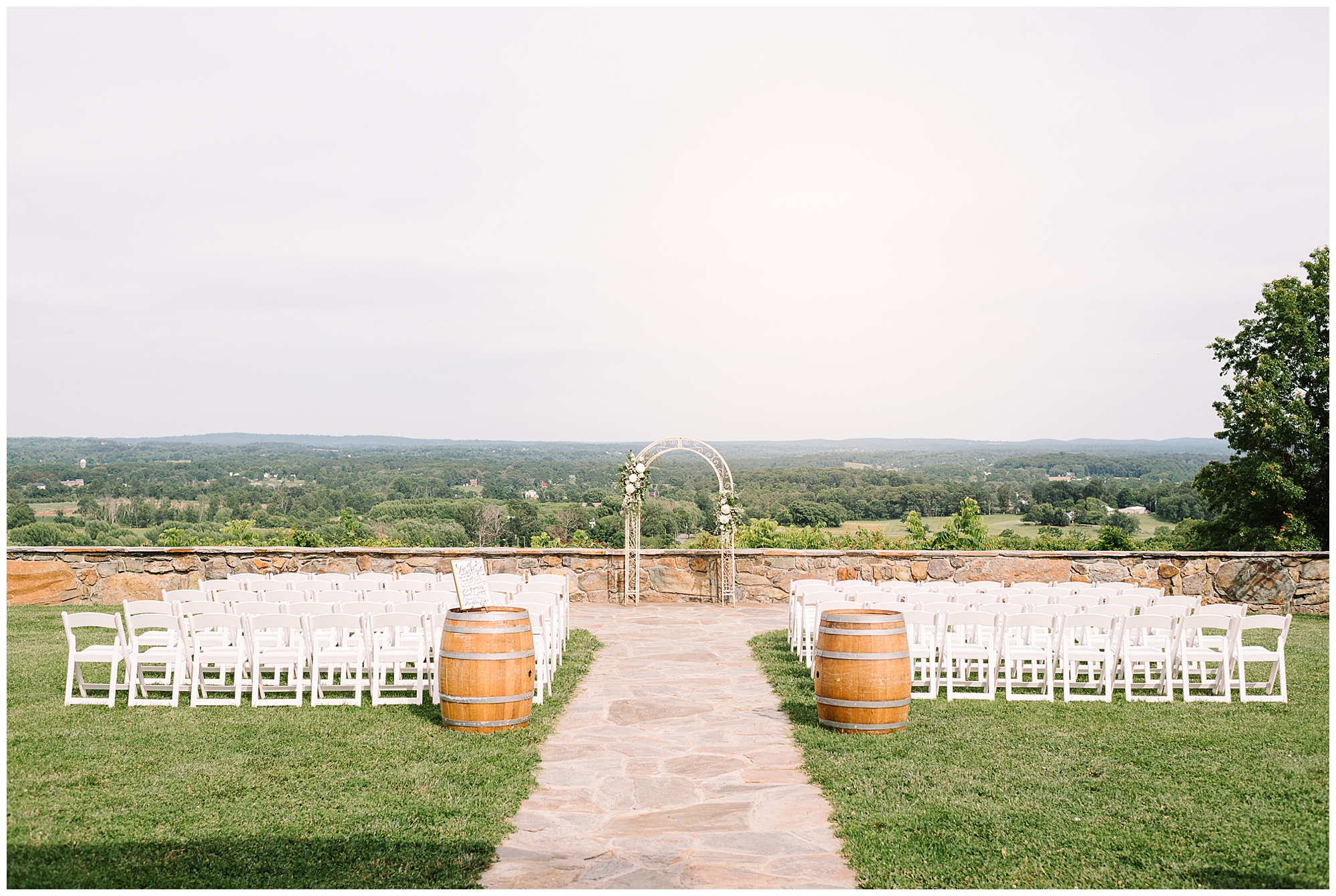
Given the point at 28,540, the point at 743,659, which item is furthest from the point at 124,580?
the point at 743,659

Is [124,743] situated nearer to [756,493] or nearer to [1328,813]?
[1328,813]

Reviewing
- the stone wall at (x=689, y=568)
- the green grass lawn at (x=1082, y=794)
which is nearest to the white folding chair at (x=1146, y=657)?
the green grass lawn at (x=1082, y=794)

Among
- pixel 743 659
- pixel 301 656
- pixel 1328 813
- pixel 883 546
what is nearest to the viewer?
pixel 1328 813

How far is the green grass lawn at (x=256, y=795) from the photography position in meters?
4.09

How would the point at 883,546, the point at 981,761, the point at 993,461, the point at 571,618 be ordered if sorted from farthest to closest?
the point at 993,461 → the point at 883,546 → the point at 571,618 → the point at 981,761

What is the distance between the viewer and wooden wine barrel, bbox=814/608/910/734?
6.52 meters

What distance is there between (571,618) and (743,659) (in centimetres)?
399

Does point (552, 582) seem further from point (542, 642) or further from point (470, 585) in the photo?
point (470, 585)

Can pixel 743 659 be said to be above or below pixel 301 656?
below

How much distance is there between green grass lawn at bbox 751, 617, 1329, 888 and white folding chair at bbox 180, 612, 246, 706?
171 inches

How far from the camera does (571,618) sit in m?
13.3

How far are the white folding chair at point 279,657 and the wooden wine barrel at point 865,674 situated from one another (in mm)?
4057

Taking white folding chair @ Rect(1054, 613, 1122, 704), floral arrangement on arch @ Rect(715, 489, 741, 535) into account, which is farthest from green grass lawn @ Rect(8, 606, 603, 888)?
floral arrangement on arch @ Rect(715, 489, 741, 535)

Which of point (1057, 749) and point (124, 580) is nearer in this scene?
point (1057, 749)
